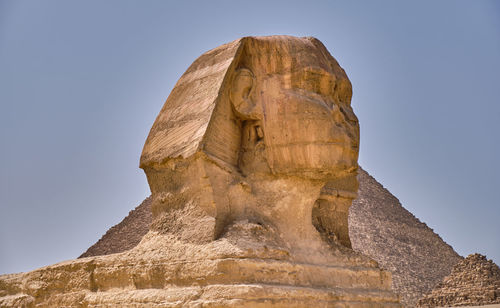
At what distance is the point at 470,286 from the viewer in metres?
79.8

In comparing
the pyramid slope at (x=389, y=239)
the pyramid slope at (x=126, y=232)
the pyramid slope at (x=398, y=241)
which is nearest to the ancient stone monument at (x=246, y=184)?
the pyramid slope at (x=389, y=239)

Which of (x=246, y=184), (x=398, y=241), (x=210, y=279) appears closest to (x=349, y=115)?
(x=246, y=184)

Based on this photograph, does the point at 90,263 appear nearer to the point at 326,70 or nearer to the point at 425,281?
the point at 326,70

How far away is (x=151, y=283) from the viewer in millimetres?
7406

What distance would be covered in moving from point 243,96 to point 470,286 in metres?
75.2

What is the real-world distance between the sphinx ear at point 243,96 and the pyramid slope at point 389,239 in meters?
85.6

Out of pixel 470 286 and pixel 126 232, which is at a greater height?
pixel 126 232

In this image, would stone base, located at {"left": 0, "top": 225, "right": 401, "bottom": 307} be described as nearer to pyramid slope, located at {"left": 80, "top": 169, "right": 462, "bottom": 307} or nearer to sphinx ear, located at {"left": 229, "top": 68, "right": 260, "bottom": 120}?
sphinx ear, located at {"left": 229, "top": 68, "right": 260, "bottom": 120}

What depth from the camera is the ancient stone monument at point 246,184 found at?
7305 millimetres

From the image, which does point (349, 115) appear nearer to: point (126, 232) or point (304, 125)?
point (304, 125)

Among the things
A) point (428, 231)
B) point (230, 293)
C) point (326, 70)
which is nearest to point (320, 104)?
point (326, 70)

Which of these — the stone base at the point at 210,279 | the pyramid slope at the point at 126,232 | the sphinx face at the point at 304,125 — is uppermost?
the pyramid slope at the point at 126,232

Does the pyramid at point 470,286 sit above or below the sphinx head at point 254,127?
above

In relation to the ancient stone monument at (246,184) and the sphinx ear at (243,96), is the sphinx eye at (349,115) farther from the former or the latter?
the sphinx ear at (243,96)
